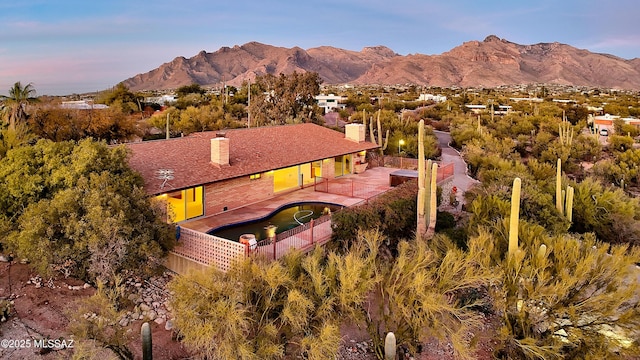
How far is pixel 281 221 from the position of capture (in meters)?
17.7

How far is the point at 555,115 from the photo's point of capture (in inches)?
2424

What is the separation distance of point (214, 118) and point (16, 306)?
3147cm

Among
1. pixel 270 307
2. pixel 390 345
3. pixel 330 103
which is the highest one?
pixel 330 103

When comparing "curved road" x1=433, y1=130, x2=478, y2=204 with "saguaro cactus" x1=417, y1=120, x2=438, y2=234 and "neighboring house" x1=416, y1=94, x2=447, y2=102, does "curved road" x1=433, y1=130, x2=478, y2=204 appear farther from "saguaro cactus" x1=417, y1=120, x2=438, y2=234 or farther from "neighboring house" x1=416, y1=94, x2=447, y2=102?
"neighboring house" x1=416, y1=94, x2=447, y2=102

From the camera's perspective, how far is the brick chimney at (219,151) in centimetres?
1806

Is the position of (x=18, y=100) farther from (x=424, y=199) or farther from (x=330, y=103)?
(x=330, y=103)

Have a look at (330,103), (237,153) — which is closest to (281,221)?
(237,153)

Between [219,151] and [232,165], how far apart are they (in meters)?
0.97

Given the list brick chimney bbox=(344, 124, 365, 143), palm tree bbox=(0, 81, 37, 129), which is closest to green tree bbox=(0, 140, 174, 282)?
palm tree bbox=(0, 81, 37, 129)

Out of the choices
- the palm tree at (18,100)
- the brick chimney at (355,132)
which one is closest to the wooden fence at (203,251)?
the palm tree at (18,100)

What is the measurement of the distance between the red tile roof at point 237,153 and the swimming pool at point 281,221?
1989mm

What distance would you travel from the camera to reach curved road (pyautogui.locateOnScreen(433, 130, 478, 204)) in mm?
27438

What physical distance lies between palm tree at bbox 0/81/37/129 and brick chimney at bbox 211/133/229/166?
1211cm

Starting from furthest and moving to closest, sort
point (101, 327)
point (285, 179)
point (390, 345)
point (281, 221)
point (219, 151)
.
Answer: point (285, 179)
point (219, 151)
point (281, 221)
point (390, 345)
point (101, 327)
